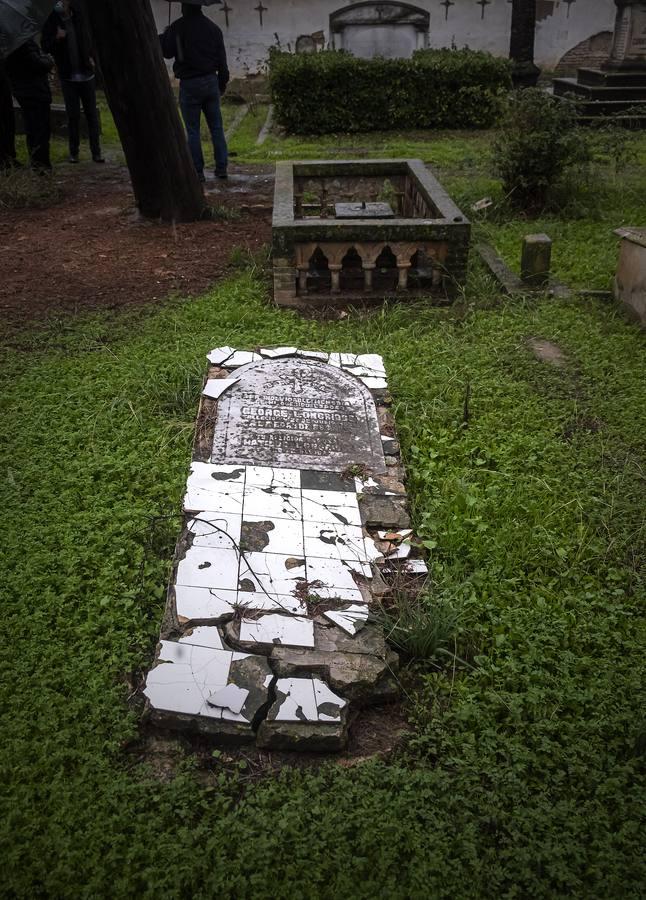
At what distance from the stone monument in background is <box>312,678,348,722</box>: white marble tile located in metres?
11.3

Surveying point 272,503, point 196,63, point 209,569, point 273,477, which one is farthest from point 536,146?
point 209,569

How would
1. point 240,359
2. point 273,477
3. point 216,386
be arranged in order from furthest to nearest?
point 240,359
point 216,386
point 273,477

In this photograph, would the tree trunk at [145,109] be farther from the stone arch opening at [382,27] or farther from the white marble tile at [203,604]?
the stone arch opening at [382,27]

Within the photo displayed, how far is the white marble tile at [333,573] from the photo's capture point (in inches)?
110

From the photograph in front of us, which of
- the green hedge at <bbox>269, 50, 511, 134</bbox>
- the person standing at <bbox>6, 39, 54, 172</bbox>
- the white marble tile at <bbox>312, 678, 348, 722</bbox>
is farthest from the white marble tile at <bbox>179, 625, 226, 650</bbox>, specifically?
the green hedge at <bbox>269, 50, 511, 134</bbox>

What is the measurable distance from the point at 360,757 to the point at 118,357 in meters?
3.12

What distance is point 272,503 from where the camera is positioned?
3176 millimetres

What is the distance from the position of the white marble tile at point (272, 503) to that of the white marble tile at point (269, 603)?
45cm

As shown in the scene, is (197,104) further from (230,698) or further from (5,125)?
(230,698)

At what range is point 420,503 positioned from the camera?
3.40 metres

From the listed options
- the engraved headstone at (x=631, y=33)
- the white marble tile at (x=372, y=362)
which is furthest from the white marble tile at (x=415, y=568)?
the engraved headstone at (x=631, y=33)

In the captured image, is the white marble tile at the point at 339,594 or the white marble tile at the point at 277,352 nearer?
the white marble tile at the point at 339,594

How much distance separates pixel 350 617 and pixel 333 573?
24 centimetres

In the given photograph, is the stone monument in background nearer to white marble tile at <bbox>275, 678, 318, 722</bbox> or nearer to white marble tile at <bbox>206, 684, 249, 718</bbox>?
white marble tile at <bbox>275, 678, 318, 722</bbox>
